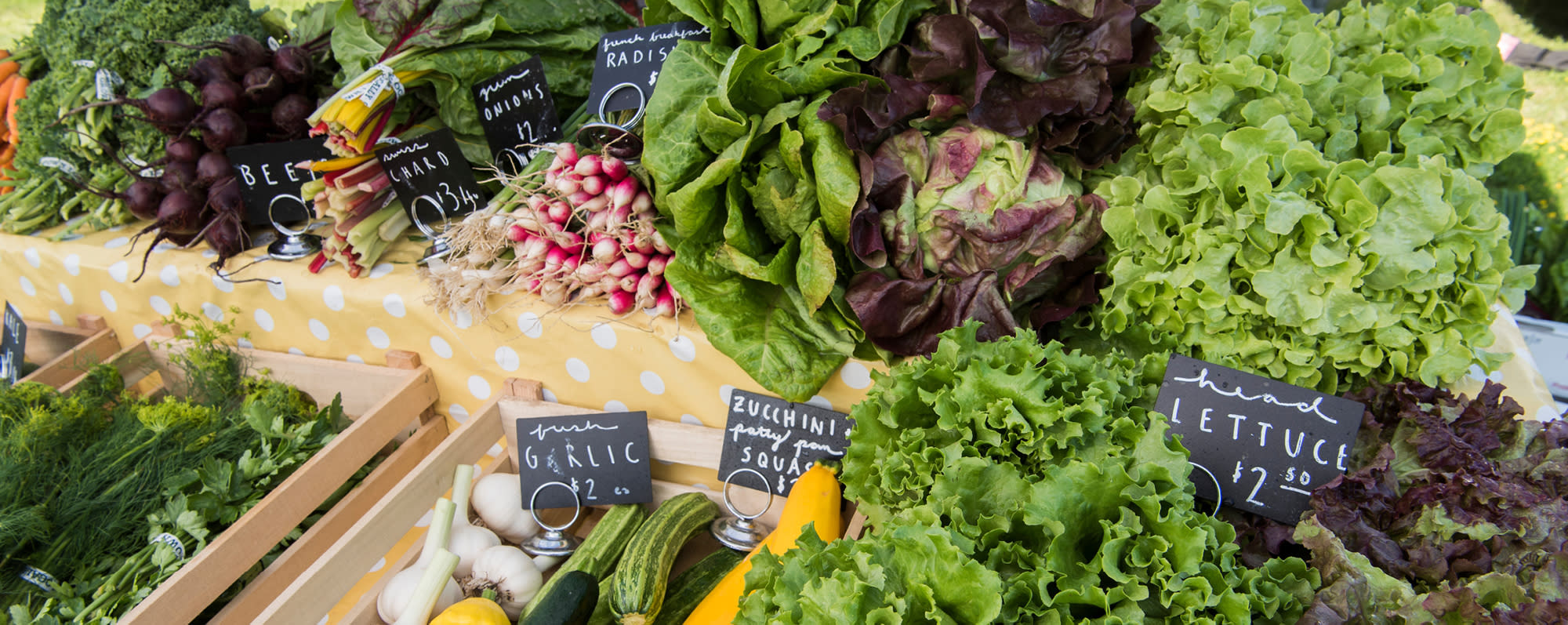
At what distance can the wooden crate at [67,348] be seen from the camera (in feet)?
7.67

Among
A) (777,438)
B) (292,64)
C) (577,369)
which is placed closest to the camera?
(777,438)

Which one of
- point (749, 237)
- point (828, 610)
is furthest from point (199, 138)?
point (828, 610)

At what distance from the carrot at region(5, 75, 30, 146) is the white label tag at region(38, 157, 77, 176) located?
0.39 metres

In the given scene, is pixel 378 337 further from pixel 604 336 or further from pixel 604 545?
pixel 604 545

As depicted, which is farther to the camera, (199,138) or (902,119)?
(199,138)

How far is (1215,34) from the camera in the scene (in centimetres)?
145

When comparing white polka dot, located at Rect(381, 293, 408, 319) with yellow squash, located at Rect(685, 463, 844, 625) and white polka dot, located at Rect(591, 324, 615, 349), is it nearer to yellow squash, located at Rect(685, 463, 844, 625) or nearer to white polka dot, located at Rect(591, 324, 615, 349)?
white polka dot, located at Rect(591, 324, 615, 349)

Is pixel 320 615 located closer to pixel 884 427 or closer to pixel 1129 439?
pixel 884 427

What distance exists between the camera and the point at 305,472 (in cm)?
178

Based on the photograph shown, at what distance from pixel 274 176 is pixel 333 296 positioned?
0.44 metres

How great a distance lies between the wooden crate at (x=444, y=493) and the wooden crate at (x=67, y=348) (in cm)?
128

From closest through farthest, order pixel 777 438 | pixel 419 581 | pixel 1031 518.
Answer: pixel 1031 518 < pixel 419 581 < pixel 777 438

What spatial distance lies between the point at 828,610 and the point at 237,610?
4.64 feet

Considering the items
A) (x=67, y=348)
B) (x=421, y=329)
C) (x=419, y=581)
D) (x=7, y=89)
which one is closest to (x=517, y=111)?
(x=421, y=329)
